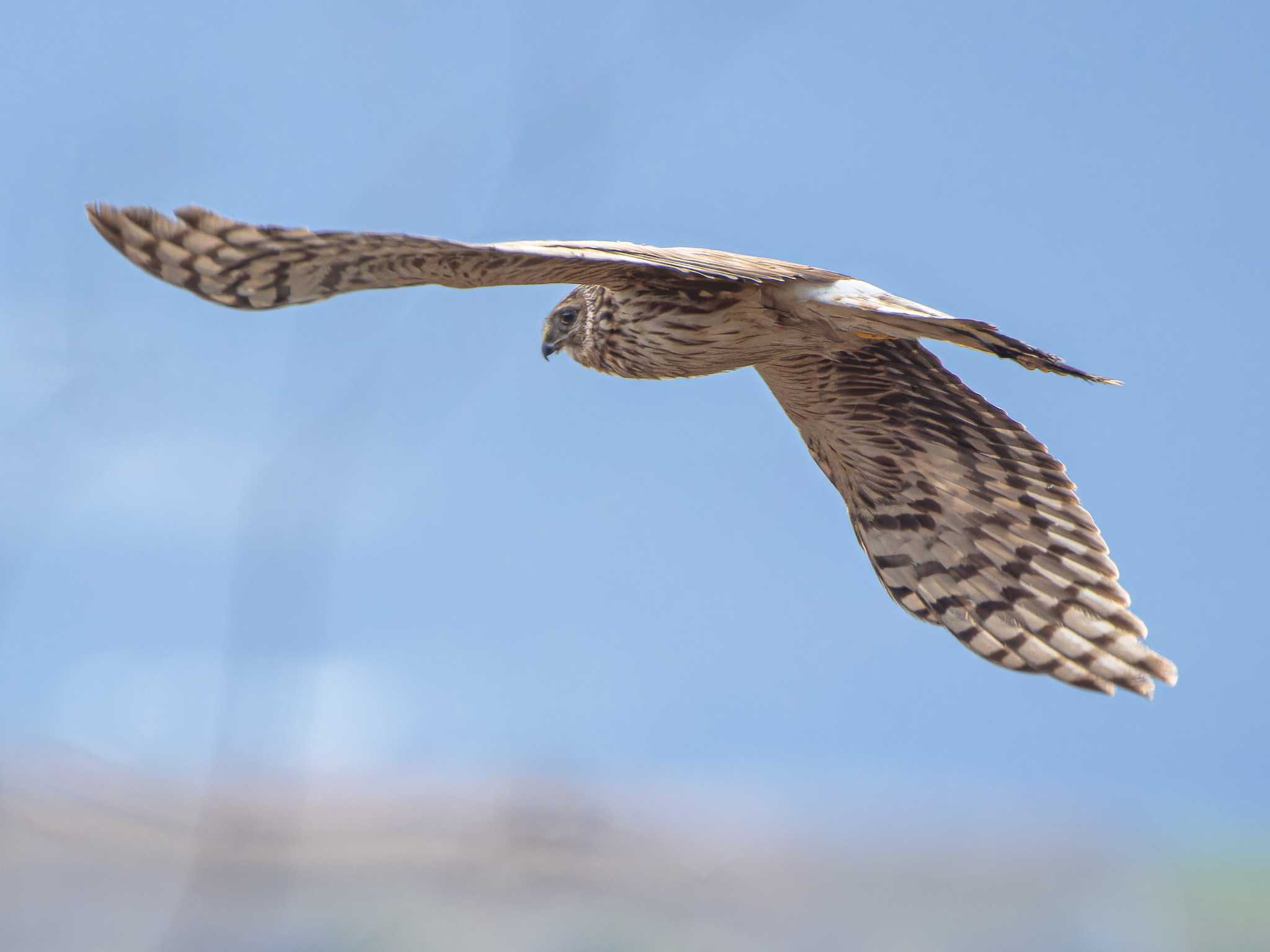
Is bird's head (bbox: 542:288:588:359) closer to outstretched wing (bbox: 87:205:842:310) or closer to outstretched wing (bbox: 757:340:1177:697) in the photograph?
outstretched wing (bbox: 757:340:1177:697)

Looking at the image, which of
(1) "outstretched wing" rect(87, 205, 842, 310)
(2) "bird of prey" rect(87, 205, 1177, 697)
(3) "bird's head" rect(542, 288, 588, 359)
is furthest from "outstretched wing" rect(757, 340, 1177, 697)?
(1) "outstretched wing" rect(87, 205, 842, 310)

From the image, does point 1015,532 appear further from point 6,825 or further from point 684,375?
point 6,825

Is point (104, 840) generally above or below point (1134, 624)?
below

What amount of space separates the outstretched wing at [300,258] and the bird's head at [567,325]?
4.69 feet

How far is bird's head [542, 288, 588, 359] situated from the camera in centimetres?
472

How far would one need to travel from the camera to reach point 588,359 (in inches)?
183

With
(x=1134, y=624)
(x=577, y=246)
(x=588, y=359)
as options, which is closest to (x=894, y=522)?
(x=1134, y=624)

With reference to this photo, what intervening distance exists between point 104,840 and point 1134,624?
347cm

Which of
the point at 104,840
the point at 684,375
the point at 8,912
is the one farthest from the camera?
the point at 684,375

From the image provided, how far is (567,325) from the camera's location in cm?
484

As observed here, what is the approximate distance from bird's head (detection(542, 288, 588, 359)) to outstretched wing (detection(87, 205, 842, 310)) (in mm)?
1430

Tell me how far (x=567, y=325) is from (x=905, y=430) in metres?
1.30

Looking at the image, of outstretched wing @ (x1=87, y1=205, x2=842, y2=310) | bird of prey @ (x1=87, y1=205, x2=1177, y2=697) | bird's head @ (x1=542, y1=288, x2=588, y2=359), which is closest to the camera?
outstretched wing @ (x1=87, y1=205, x2=842, y2=310)

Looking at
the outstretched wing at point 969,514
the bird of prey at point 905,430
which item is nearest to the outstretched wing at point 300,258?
the bird of prey at point 905,430
